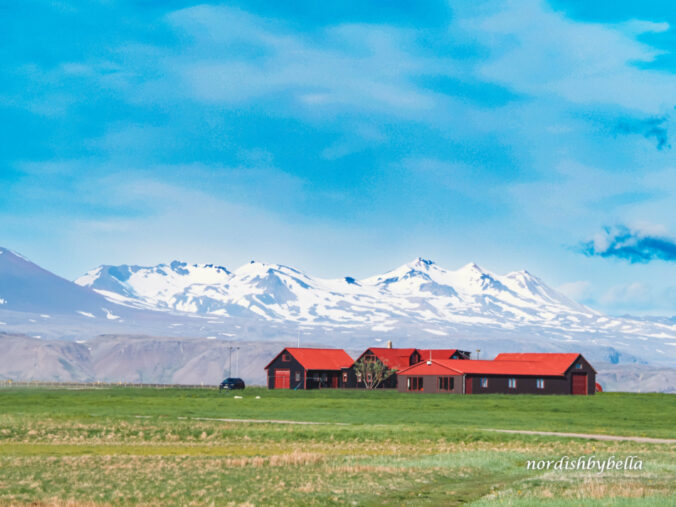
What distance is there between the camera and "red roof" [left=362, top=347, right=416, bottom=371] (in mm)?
149375

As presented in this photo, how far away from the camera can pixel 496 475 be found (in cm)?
3525

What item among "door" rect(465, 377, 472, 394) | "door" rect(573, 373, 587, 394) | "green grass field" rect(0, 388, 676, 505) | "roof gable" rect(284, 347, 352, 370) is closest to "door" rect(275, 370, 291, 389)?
"roof gable" rect(284, 347, 352, 370)

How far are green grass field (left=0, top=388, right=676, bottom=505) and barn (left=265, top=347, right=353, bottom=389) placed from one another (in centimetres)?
6845

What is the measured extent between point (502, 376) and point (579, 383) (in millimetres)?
13279

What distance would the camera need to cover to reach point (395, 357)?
152125 mm

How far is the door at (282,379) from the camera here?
476 feet

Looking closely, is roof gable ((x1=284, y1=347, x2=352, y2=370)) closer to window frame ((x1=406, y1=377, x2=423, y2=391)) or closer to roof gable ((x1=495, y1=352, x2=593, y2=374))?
window frame ((x1=406, y1=377, x2=423, y2=391))

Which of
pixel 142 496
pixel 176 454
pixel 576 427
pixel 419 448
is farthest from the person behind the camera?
pixel 576 427

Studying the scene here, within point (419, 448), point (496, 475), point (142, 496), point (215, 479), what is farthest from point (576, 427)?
point (142, 496)

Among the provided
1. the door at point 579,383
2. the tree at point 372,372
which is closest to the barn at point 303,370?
the tree at point 372,372

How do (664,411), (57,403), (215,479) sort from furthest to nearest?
(57,403)
(664,411)
(215,479)

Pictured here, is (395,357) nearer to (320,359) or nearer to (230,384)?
(320,359)

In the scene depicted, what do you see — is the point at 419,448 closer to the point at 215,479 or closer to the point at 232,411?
the point at 215,479

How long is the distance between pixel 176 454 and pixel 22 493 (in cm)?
1384
